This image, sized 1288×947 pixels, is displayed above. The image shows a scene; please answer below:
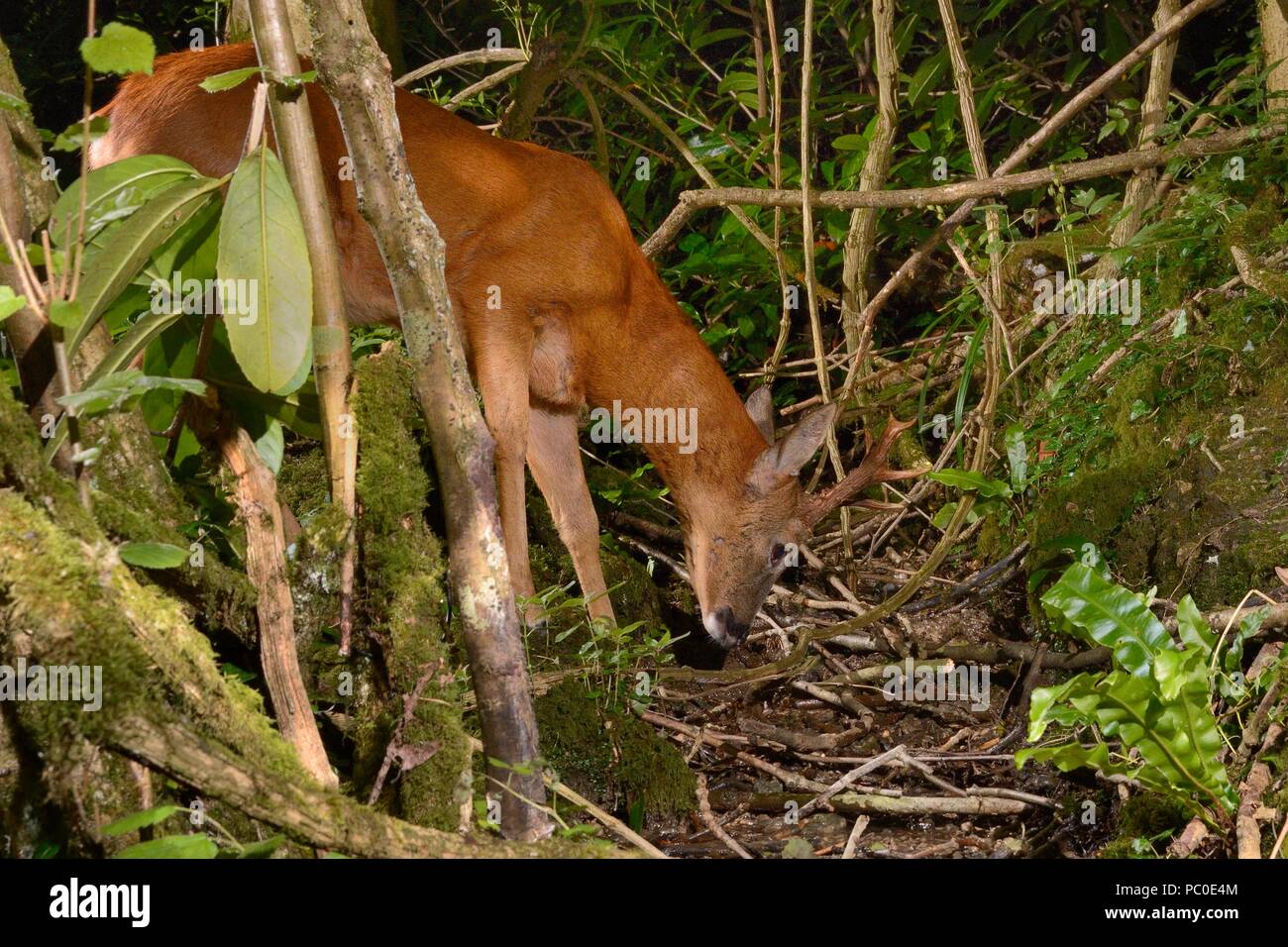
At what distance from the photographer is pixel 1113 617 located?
8.87ft

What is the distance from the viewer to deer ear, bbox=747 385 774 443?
16.5 ft

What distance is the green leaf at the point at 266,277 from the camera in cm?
228

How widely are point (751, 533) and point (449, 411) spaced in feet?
8.54

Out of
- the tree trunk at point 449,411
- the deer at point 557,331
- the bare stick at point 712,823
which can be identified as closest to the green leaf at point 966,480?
the deer at point 557,331

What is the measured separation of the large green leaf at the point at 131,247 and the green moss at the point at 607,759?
1664mm

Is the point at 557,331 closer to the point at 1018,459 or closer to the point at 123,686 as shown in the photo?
the point at 1018,459

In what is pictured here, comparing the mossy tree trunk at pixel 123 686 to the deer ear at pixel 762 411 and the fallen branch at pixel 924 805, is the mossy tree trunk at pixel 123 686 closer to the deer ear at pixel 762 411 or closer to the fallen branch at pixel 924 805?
the fallen branch at pixel 924 805

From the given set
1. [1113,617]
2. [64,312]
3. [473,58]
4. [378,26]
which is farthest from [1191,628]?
[378,26]

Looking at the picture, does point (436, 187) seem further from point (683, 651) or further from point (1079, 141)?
point (1079, 141)

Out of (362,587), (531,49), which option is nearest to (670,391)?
(531,49)

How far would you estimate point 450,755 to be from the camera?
8.31 feet

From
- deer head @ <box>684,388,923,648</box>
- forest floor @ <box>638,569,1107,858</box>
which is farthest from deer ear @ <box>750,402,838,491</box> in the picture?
forest floor @ <box>638,569,1107,858</box>

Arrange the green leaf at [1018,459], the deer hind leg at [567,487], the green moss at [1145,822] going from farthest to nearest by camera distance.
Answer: the deer hind leg at [567,487] → the green leaf at [1018,459] → the green moss at [1145,822]

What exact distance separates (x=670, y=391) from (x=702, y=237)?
135 cm
